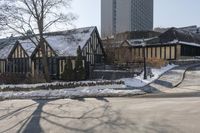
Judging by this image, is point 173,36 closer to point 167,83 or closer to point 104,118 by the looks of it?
point 167,83

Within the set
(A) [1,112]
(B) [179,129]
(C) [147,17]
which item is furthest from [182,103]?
(C) [147,17]

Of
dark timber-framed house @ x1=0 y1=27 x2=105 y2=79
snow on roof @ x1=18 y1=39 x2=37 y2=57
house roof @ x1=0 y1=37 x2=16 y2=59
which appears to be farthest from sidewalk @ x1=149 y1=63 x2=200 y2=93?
house roof @ x1=0 y1=37 x2=16 y2=59

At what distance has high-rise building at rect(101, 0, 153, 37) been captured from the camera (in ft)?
449

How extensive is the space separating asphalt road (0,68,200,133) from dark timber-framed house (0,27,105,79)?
66.6 feet

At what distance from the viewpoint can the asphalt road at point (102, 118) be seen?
1131 centimetres

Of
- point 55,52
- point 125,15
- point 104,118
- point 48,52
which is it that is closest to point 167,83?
point 104,118

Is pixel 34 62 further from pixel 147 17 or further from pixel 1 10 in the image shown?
pixel 147 17

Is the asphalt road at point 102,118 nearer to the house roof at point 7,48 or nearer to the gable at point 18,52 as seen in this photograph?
the gable at point 18,52

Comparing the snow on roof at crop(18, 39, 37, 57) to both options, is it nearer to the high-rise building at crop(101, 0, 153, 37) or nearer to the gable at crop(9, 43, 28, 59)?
the gable at crop(9, 43, 28, 59)

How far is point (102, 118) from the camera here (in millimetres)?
13336

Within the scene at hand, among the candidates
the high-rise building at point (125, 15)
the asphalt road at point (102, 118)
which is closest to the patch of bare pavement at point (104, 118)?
the asphalt road at point (102, 118)

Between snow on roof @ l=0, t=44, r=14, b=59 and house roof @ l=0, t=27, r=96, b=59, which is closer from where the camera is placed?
house roof @ l=0, t=27, r=96, b=59

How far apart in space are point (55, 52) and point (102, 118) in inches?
1081

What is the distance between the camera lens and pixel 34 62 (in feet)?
149
